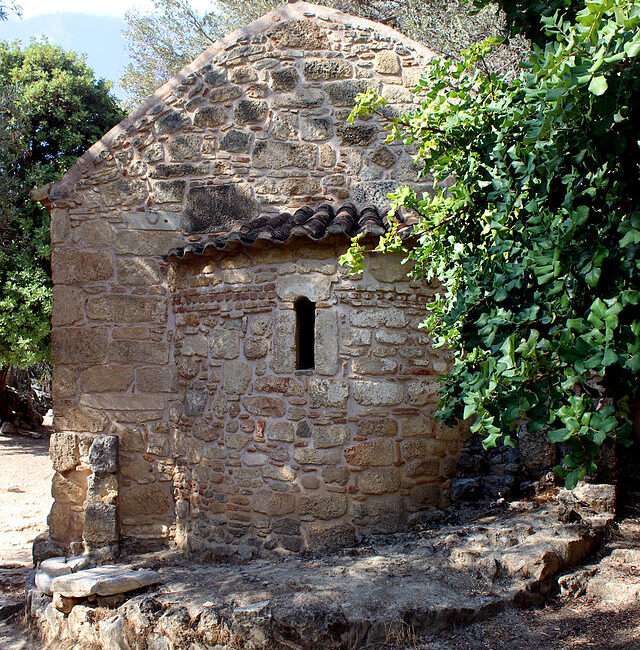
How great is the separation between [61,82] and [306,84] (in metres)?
9.36

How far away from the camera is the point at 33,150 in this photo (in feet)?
48.7

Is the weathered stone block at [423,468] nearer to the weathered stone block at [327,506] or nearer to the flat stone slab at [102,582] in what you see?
the weathered stone block at [327,506]

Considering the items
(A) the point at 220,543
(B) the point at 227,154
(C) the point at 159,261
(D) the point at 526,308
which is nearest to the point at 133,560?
(A) the point at 220,543

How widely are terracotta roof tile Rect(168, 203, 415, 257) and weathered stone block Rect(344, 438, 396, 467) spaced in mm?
1811

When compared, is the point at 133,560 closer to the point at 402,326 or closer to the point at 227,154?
the point at 402,326

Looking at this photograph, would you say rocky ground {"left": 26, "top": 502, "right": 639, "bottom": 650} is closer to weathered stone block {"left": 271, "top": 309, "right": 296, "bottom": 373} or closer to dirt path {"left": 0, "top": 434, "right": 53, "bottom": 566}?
weathered stone block {"left": 271, "top": 309, "right": 296, "bottom": 373}

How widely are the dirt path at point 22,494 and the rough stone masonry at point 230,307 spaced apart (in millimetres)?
2632

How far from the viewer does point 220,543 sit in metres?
6.69

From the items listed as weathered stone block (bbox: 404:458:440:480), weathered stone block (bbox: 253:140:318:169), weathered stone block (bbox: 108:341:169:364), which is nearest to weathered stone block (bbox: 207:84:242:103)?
weathered stone block (bbox: 253:140:318:169)

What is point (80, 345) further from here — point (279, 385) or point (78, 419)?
point (279, 385)

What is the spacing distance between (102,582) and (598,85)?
499 cm

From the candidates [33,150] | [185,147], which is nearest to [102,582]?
[185,147]

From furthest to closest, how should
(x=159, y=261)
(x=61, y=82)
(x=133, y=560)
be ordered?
(x=61, y=82) → (x=159, y=261) → (x=133, y=560)

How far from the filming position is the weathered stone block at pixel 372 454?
625 centimetres
